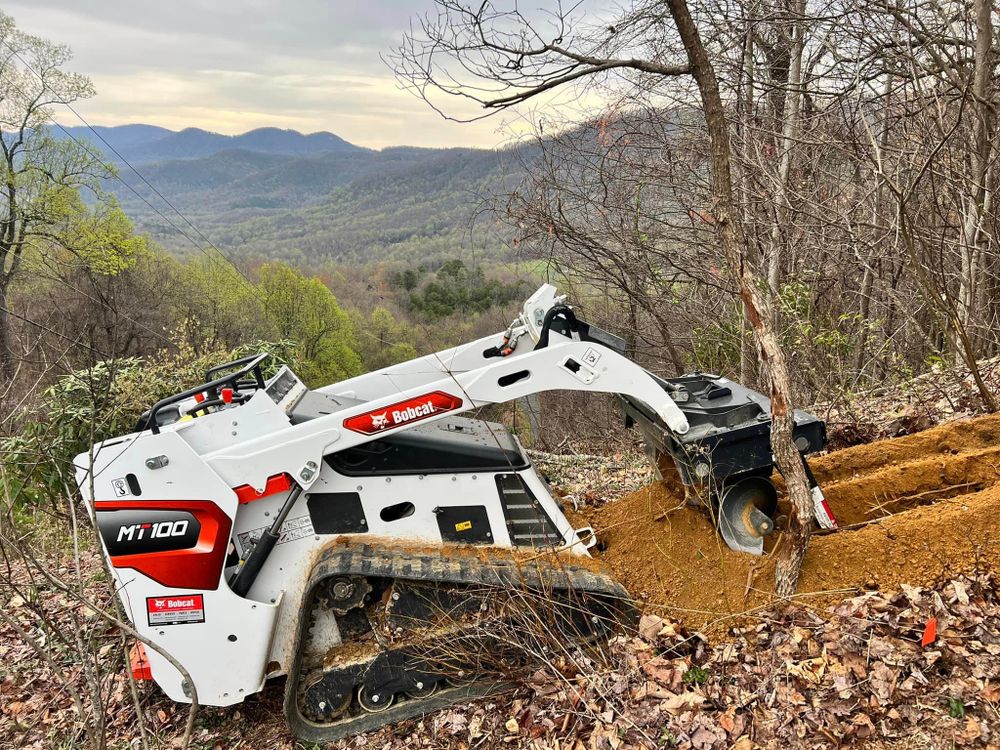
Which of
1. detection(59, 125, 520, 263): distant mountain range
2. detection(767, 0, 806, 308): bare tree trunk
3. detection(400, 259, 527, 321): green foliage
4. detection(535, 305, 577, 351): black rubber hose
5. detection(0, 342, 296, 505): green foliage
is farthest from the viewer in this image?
detection(400, 259, 527, 321): green foliage

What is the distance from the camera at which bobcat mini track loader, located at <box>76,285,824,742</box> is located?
165 inches

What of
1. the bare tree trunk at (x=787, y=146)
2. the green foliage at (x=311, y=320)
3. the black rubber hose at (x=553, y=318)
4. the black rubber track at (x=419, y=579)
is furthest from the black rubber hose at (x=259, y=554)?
the green foliage at (x=311, y=320)

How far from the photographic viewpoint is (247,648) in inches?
169

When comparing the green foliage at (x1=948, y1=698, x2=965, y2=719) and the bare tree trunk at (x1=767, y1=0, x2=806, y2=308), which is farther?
the bare tree trunk at (x1=767, y1=0, x2=806, y2=308)

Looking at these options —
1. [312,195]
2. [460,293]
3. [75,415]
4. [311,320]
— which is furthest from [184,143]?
[75,415]

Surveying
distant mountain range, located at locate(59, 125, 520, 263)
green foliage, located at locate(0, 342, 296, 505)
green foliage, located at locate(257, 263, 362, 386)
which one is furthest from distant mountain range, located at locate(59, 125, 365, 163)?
green foliage, located at locate(0, 342, 296, 505)

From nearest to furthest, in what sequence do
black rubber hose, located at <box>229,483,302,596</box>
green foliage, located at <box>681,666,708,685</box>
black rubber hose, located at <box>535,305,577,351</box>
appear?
green foliage, located at <box>681,666,708,685</box>, black rubber hose, located at <box>229,483,302,596</box>, black rubber hose, located at <box>535,305,577,351</box>

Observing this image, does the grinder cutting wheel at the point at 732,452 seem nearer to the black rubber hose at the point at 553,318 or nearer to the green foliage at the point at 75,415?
the black rubber hose at the point at 553,318

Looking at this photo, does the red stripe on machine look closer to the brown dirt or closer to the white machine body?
the white machine body

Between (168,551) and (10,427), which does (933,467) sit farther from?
(10,427)

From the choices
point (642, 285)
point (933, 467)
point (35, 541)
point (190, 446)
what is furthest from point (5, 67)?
point (933, 467)

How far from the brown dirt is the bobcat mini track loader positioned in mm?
265

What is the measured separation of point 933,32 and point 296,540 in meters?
7.21

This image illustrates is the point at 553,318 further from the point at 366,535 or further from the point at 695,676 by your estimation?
the point at 695,676
